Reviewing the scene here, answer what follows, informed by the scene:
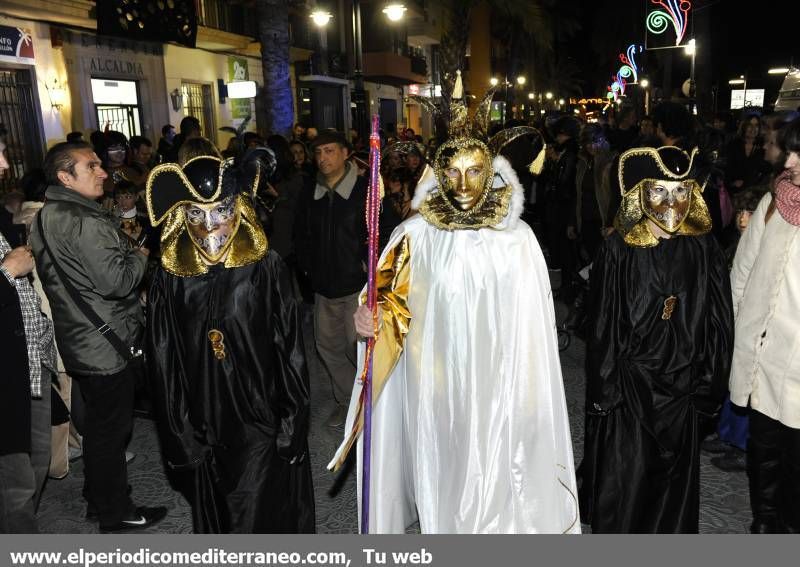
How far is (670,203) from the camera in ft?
11.1

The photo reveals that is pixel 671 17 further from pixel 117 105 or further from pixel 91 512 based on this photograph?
pixel 91 512

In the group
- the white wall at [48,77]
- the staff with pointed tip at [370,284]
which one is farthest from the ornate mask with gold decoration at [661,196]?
the white wall at [48,77]

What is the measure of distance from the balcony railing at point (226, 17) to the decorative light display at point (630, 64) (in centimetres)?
2494

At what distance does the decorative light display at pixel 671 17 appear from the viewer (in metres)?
15.8

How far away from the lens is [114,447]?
3.96m

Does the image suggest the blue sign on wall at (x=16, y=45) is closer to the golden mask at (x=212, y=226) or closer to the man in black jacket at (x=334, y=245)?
the man in black jacket at (x=334, y=245)

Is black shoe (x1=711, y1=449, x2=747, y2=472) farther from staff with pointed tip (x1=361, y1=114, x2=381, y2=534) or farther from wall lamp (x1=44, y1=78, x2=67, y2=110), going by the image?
wall lamp (x1=44, y1=78, x2=67, y2=110)

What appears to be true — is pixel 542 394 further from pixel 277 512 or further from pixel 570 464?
pixel 277 512

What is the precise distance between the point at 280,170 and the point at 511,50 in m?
36.1

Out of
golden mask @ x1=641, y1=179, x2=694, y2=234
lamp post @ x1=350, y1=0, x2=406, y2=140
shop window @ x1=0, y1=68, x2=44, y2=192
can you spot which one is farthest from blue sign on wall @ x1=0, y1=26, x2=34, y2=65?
golden mask @ x1=641, y1=179, x2=694, y2=234

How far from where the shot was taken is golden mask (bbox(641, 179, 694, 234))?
3381mm

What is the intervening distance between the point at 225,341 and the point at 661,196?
2275 mm

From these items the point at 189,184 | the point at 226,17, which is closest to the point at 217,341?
the point at 189,184
